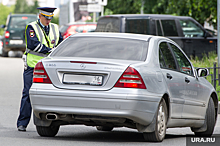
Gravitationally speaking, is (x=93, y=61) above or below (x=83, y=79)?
above

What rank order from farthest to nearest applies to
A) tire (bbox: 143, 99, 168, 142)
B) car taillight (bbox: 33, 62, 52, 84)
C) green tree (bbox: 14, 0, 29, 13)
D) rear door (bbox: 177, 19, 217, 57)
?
green tree (bbox: 14, 0, 29, 13), rear door (bbox: 177, 19, 217, 57), tire (bbox: 143, 99, 168, 142), car taillight (bbox: 33, 62, 52, 84)

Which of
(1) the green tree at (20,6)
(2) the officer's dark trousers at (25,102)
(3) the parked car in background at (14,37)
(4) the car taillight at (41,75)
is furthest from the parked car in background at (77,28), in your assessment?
(1) the green tree at (20,6)

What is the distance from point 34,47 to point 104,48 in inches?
54.6

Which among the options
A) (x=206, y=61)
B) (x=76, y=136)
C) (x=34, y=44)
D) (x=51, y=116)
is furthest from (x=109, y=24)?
(x=51, y=116)

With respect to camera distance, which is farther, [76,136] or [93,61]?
[76,136]

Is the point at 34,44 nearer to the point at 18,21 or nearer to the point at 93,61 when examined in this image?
the point at 93,61

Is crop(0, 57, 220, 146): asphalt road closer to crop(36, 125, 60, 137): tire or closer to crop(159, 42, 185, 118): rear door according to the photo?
crop(36, 125, 60, 137): tire

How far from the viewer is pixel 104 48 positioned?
691 centimetres

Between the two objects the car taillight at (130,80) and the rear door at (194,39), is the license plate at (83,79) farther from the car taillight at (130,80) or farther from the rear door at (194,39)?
the rear door at (194,39)

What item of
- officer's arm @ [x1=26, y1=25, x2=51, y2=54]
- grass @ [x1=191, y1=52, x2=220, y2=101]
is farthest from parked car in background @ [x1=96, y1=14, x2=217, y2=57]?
officer's arm @ [x1=26, y1=25, x2=51, y2=54]

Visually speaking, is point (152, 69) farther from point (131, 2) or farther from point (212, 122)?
point (131, 2)

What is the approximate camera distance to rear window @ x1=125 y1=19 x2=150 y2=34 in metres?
15.5

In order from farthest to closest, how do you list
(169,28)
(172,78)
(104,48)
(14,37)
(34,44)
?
1. (14,37)
2. (169,28)
3. (34,44)
4. (172,78)
5. (104,48)

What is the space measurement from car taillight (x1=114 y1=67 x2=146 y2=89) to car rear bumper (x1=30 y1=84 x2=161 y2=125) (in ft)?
0.35
